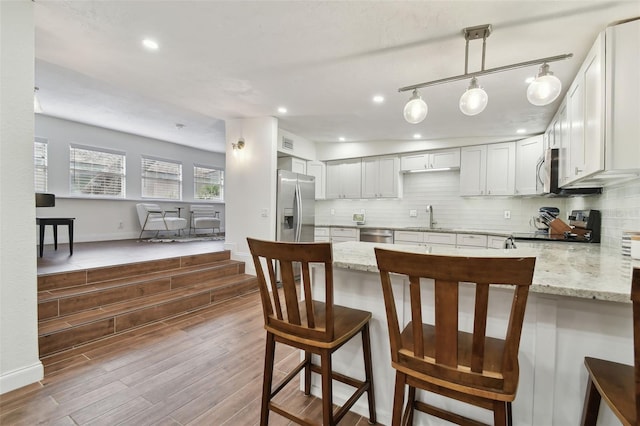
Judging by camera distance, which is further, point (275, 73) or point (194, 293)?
point (194, 293)

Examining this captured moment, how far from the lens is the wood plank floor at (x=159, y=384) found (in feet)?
5.26

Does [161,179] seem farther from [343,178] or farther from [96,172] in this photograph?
[343,178]

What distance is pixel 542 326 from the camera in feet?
3.84

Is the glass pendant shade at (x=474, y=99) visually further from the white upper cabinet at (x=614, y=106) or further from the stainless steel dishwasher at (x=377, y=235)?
the stainless steel dishwasher at (x=377, y=235)

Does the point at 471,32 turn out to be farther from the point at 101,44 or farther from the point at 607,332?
the point at 101,44

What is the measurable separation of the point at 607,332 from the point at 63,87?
5622 mm

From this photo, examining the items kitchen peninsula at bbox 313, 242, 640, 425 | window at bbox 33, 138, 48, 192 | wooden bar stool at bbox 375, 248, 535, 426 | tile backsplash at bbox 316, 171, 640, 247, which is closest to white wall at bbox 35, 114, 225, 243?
window at bbox 33, 138, 48, 192

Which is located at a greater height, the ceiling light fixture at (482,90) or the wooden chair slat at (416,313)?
the ceiling light fixture at (482,90)

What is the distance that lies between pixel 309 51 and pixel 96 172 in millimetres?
5663

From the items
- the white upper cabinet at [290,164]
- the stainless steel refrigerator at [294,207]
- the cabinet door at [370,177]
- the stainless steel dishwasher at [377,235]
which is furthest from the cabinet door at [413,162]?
the white upper cabinet at [290,164]

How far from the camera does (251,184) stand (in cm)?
430

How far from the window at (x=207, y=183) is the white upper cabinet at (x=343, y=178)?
3.92 metres

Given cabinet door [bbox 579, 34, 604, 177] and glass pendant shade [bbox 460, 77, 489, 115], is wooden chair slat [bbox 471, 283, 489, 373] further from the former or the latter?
cabinet door [bbox 579, 34, 604, 177]

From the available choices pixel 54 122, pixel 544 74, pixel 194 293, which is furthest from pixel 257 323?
pixel 54 122
